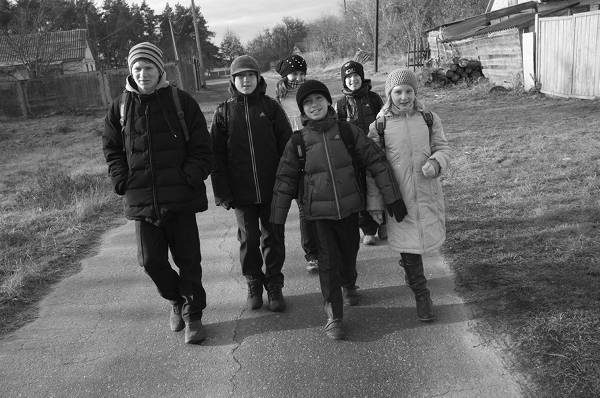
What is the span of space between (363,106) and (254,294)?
76.9 inches

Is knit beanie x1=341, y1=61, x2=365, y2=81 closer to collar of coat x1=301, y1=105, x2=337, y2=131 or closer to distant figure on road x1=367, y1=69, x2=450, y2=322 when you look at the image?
distant figure on road x1=367, y1=69, x2=450, y2=322

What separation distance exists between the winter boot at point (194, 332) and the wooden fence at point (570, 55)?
1125cm

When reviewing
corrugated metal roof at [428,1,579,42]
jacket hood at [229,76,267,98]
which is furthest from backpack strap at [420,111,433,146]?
corrugated metal roof at [428,1,579,42]

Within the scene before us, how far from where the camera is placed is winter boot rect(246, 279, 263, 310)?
12.5 ft

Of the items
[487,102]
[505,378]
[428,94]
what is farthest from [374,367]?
[428,94]

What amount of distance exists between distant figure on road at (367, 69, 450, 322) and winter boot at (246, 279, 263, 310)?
1032mm

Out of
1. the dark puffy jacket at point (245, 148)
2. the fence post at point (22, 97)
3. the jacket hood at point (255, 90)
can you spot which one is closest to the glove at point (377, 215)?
the dark puffy jacket at point (245, 148)

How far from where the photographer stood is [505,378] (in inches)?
106

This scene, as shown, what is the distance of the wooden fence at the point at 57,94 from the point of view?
21672 millimetres

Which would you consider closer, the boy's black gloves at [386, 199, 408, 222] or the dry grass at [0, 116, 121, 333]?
the boy's black gloves at [386, 199, 408, 222]

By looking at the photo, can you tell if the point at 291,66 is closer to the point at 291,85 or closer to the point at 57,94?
the point at 291,85

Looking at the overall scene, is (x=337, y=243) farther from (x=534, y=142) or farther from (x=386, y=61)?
(x=386, y=61)

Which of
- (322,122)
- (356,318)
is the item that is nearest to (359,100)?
(322,122)

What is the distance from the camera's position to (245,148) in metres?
3.59
